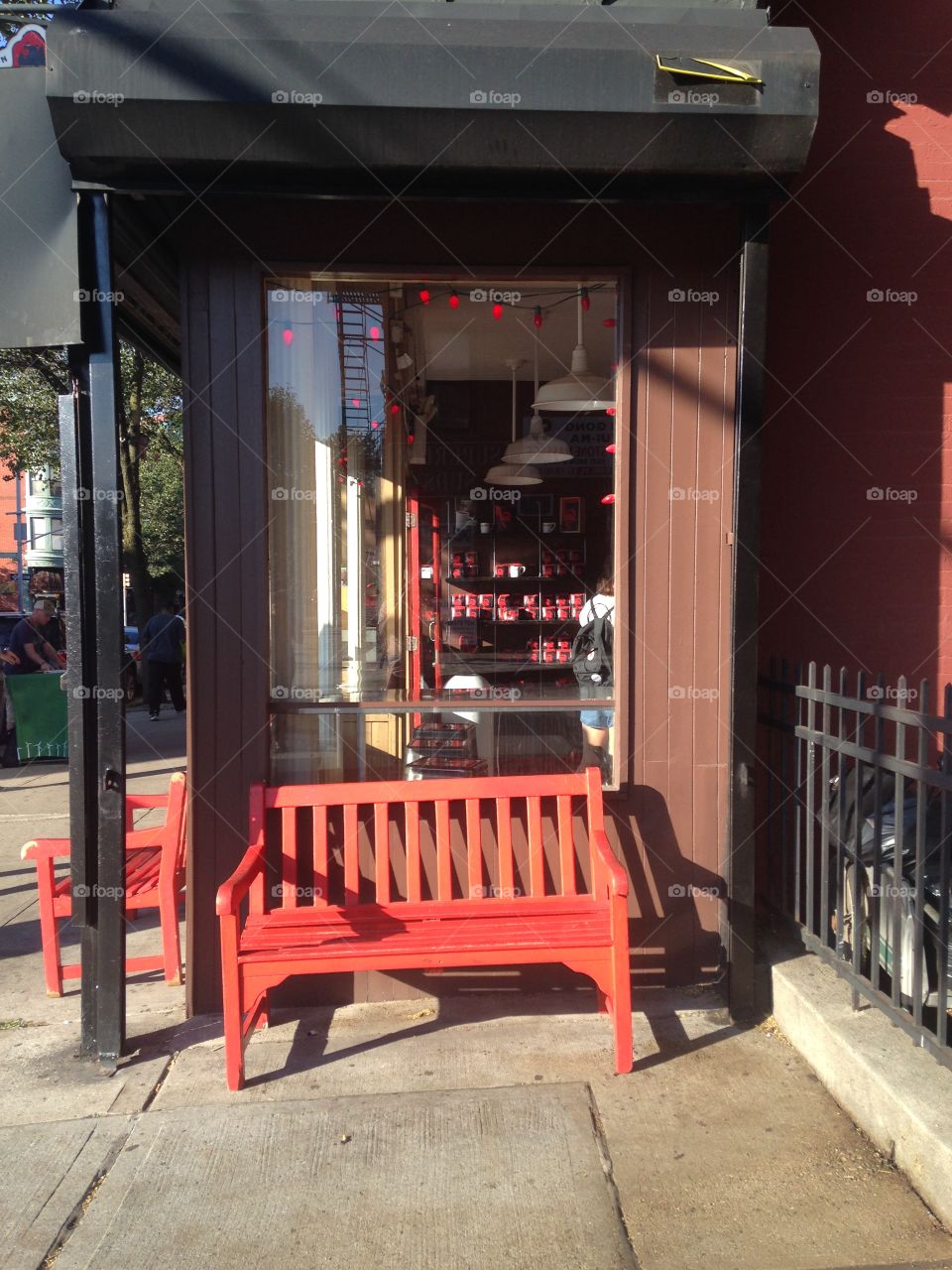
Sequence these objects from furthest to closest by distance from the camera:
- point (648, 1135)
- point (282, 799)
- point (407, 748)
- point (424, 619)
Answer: point (424, 619) < point (407, 748) < point (282, 799) < point (648, 1135)

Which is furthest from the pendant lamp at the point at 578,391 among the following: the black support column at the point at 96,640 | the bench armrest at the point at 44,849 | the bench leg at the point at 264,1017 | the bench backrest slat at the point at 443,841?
the bench armrest at the point at 44,849

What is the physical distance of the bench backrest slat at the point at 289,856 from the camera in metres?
4.15

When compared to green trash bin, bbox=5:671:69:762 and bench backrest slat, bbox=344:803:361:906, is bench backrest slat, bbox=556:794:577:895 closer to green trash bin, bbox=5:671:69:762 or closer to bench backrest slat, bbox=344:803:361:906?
bench backrest slat, bbox=344:803:361:906

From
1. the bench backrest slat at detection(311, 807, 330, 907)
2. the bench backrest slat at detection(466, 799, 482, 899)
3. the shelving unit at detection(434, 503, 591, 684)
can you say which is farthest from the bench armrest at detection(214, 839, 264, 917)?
the shelving unit at detection(434, 503, 591, 684)

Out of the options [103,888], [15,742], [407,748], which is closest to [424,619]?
[407,748]

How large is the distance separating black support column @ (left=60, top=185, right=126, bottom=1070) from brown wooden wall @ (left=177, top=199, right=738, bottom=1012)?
0.40 m

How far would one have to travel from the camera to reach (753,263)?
391cm

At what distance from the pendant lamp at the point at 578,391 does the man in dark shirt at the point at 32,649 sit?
22.1 ft

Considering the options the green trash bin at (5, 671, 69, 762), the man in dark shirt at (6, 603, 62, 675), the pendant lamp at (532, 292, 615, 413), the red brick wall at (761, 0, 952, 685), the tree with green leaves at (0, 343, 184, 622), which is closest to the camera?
the red brick wall at (761, 0, 952, 685)

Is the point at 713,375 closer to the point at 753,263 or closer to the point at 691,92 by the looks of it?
the point at 753,263

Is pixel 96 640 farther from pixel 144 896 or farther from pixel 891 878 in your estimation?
pixel 891 878

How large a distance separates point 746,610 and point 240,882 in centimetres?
222

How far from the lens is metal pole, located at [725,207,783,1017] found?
392cm

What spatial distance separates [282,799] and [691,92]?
3128mm
